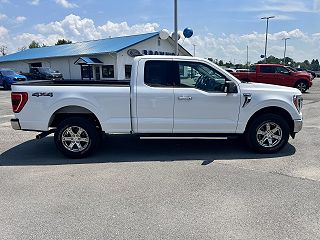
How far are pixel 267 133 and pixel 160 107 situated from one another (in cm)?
218

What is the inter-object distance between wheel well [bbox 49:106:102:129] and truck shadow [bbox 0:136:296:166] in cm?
68

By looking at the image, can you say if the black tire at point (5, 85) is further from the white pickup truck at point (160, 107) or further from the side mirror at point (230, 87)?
the side mirror at point (230, 87)

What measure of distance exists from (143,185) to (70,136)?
6.64 feet

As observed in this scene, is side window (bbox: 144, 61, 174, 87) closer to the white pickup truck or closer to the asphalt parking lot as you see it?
the white pickup truck

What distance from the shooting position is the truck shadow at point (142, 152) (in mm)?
5548

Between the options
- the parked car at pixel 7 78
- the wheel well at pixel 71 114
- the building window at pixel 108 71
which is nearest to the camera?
Answer: the wheel well at pixel 71 114

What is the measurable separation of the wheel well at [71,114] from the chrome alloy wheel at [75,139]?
0.28m

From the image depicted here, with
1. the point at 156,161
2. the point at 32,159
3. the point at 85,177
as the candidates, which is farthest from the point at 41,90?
the point at 156,161

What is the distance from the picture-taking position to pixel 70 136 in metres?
5.57

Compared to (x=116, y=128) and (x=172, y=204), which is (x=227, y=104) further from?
(x=172, y=204)

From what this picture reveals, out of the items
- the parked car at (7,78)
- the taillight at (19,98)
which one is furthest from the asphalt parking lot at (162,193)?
the parked car at (7,78)

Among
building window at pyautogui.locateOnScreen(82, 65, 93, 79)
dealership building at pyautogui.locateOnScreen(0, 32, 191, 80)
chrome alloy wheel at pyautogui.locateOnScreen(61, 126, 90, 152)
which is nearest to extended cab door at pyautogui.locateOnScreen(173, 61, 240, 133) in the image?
chrome alloy wheel at pyautogui.locateOnScreen(61, 126, 90, 152)

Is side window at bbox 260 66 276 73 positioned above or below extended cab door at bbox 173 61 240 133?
above

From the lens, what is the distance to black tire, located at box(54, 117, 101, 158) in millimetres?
5527
